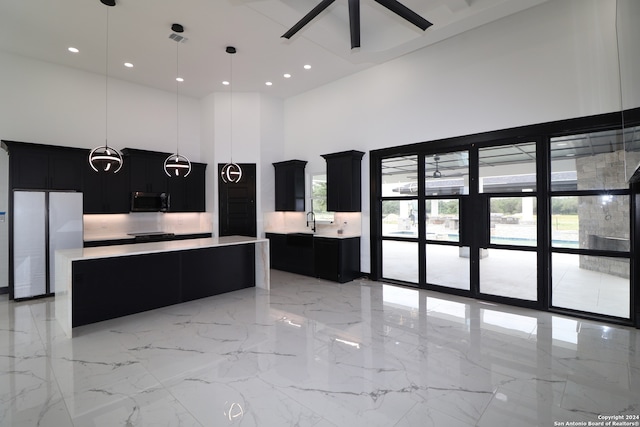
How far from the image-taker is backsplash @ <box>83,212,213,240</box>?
6.42 metres

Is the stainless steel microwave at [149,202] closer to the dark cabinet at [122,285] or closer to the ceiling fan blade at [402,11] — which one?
the dark cabinet at [122,285]

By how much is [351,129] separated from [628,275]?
4881 mm

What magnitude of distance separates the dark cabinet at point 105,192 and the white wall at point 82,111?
82 cm

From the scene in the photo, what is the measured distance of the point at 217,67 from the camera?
20.3 ft

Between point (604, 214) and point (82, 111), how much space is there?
907 cm

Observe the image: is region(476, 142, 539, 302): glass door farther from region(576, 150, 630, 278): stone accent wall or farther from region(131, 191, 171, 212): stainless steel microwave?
region(131, 191, 171, 212): stainless steel microwave

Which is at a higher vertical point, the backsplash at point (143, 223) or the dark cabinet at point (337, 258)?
the backsplash at point (143, 223)

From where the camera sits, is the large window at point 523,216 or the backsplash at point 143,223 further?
the backsplash at point 143,223

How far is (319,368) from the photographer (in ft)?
9.31

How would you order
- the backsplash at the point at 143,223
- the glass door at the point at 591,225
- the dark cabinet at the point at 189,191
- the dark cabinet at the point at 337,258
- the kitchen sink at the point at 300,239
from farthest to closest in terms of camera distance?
the dark cabinet at the point at 189,191
the kitchen sink at the point at 300,239
the backsplash at the point at 143,223
the dark cabinet at the point at 337,258
the glass door at the point at 591,225

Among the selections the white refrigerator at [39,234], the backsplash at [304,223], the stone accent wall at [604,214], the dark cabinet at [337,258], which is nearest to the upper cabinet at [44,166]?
the white refrigerator at [39,234]

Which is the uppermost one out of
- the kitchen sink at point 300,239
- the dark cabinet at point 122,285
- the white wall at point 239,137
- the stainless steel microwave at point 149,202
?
the white wall at point 239,137

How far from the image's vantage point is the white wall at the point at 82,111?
5.62m

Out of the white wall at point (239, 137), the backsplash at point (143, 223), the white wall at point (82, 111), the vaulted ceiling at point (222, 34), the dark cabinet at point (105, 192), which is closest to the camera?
the vaulted ceiling at point (222, 34)
